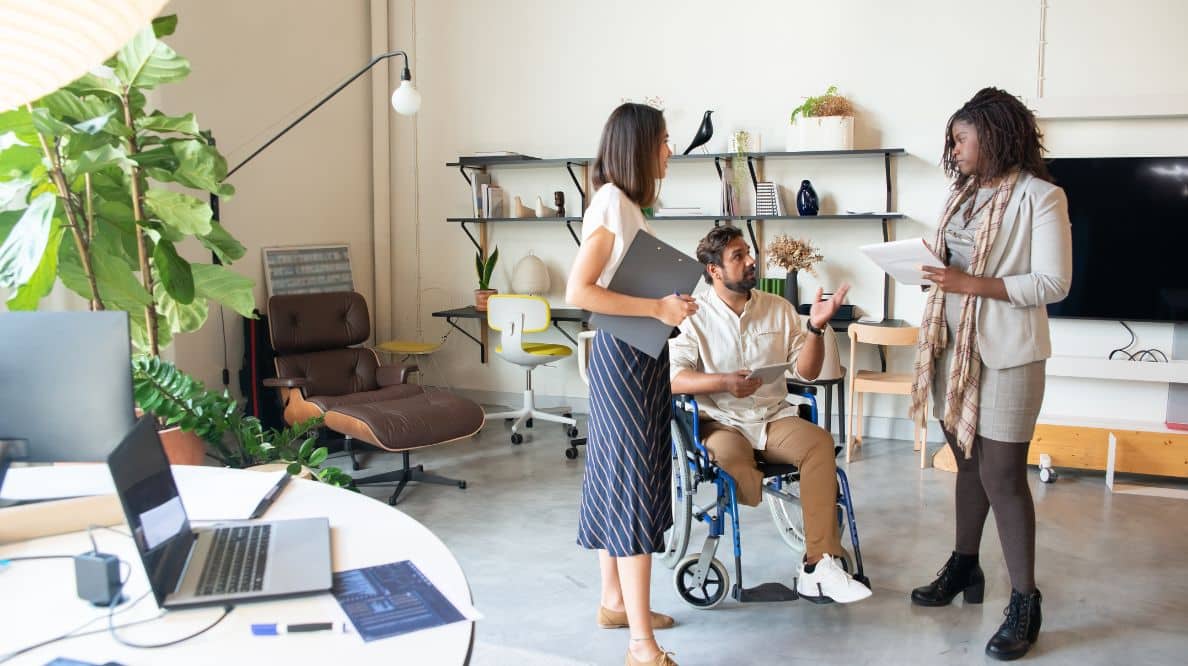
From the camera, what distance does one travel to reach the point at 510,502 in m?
4.17

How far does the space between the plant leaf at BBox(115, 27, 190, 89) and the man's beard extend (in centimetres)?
180

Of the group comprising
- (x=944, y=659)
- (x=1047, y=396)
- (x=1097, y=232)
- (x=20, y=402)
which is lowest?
(x=944, y=659)

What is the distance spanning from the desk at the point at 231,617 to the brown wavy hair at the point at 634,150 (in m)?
1.10

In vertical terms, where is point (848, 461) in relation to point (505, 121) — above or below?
below

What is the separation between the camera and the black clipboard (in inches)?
89.0

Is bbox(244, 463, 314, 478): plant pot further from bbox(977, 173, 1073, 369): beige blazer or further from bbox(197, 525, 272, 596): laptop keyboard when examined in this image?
bbox(977, 173, 1073, 369): beige blazer

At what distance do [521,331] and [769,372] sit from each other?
99.8 inches

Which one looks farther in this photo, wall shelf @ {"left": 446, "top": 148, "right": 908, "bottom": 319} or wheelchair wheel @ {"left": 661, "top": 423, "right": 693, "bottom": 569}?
wall shelf @ {"left": 446, "top": 148, "right": 908, "bottom": 319}

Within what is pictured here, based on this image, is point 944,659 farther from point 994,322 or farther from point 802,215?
point 802,215

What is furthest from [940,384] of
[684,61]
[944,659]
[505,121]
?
[505,121]

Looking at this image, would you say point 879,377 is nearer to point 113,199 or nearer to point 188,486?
point 113,199

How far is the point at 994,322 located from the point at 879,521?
4.94ft

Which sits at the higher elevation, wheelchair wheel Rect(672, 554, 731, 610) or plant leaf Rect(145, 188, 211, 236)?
plant leaf Rect(145, 188, 211, 236)

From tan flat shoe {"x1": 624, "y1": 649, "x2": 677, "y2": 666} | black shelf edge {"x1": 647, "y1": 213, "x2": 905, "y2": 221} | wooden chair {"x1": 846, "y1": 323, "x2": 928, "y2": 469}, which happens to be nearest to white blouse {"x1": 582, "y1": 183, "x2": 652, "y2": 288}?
tan flat shoe {"x1": 624, "y1": 649, "x2": 677, "y2": 666}
